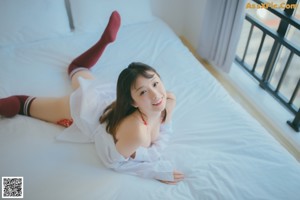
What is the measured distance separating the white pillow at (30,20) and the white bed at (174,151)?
0.15m

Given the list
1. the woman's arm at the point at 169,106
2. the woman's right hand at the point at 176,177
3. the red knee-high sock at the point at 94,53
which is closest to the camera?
the woman's right hand at the point at 176,177

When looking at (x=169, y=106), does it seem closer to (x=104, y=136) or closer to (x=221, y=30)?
(x=104, y=136)

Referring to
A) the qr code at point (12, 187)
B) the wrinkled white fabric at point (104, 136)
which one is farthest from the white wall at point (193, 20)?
the qr code at point (12, 187)

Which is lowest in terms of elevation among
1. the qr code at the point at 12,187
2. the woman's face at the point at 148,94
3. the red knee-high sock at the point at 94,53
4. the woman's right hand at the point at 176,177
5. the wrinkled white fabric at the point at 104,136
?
the qr code at the point at 12,187

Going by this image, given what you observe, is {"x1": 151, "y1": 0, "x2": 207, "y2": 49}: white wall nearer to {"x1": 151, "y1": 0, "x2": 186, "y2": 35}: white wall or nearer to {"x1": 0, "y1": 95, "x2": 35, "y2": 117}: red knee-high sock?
{"x1": 151, "y1": 0, "x2": 186, "y2": 35}: white wall

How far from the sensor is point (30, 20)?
70.7 inches

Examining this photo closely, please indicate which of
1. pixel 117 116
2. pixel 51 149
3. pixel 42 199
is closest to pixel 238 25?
pixel 117 116

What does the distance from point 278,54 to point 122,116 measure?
1.30 m

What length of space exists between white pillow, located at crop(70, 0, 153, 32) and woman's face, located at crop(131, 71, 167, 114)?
3.70 ft

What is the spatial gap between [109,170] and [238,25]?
1.32m

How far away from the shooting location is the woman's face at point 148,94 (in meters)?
0.99

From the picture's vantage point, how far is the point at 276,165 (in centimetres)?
116

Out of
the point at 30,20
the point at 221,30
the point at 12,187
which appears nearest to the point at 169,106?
the point at 12,187

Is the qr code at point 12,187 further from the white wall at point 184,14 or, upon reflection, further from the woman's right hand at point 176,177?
the white wall at point 184,14
